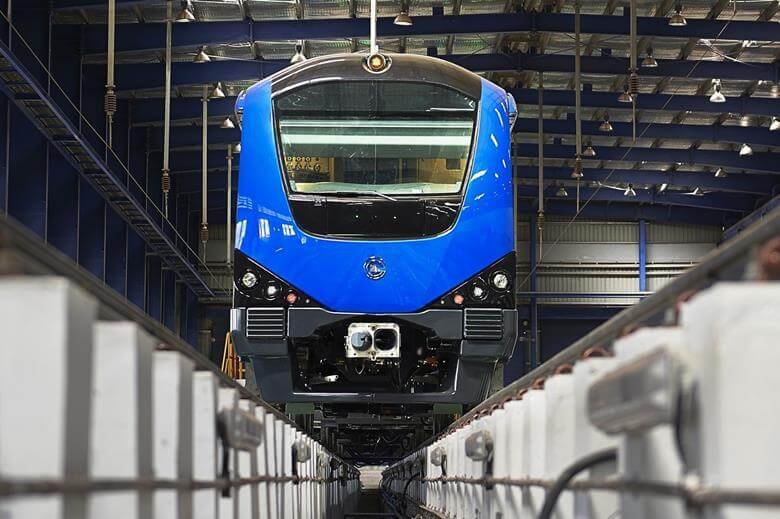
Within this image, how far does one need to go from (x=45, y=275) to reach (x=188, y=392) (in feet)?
4.38

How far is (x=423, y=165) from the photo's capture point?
1124cm

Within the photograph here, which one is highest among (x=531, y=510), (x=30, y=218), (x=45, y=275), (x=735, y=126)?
(x=735, y=126)

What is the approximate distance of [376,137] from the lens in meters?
11.2

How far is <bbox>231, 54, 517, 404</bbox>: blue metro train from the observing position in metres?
10.8

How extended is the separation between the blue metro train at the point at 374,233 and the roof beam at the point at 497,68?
1118 cm

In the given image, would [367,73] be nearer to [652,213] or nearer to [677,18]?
[677,18]

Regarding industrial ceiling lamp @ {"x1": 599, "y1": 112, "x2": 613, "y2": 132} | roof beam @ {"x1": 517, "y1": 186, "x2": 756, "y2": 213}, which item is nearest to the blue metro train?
industrial ceiling lamp @ {"x1": 599, "y1": 112, "x2": 613, "y2": 132}

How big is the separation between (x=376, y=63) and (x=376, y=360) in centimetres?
243

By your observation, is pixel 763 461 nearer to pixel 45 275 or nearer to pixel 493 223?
pixel 45 275

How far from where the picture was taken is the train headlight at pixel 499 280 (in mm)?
10906

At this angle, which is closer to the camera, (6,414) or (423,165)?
(6,414)

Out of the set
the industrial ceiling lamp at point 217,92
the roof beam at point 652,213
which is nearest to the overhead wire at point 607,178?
the roof beam at point 652,213

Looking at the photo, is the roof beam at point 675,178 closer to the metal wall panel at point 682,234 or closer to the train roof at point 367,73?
the metal wall panel at point 682,234

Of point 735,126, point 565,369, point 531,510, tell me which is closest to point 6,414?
point 565,369
